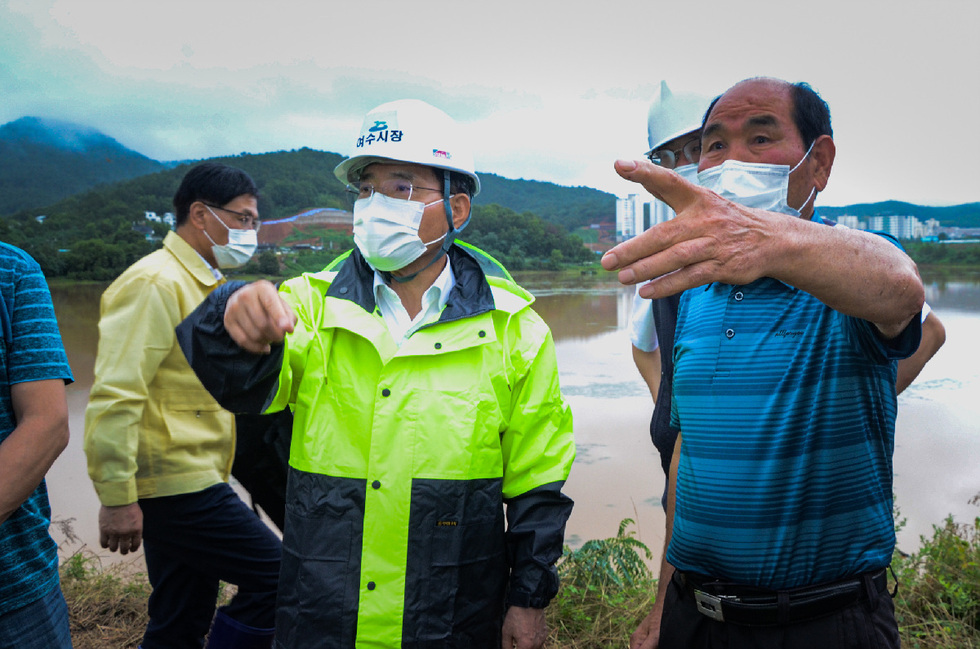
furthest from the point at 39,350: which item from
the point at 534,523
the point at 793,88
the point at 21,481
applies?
the point at 793,88

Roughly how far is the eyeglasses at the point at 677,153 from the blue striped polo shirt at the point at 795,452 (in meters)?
1.22

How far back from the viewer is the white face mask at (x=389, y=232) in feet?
6.63

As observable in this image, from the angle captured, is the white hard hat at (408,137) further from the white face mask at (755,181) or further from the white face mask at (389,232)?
the white face mask at (755,181)

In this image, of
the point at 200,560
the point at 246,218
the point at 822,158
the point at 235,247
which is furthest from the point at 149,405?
the point at 822,158

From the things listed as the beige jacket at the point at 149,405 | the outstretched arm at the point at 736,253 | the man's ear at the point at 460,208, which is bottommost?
the beige jacket at the point at 149,405

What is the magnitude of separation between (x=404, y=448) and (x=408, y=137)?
1.02 meters

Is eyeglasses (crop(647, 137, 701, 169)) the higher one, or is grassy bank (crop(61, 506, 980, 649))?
eyeglasses (crop(647, 137, 701, 169))

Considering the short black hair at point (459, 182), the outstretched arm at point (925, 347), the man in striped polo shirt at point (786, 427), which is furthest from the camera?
the short black hair at point (459, 182)

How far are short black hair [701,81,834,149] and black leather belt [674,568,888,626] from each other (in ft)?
3.55

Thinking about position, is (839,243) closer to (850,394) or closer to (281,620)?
(850,394)

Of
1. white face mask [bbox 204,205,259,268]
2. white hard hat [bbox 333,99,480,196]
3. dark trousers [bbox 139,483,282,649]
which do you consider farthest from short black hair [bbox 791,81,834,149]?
white face mask [bbox 204,205,259,268]

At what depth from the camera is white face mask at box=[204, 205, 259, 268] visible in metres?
3.03

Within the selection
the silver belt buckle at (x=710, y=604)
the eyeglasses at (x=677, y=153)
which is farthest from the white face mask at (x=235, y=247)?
the silver belt buckle at (x=710, y=604)

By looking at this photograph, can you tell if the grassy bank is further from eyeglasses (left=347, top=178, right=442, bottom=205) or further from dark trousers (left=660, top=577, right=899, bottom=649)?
eyeglasses (left=347, top=178, right=442, bottom=205)
